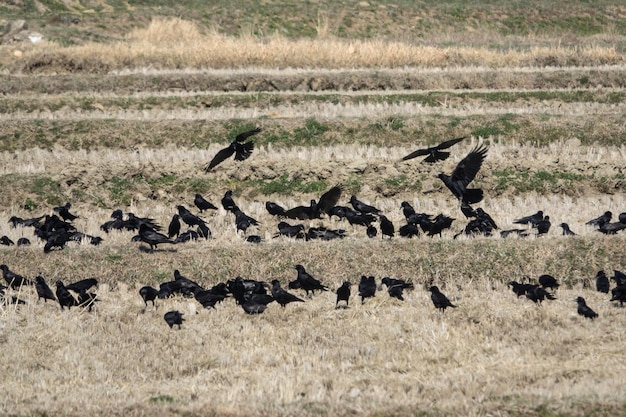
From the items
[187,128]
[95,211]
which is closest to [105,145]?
[187,128]

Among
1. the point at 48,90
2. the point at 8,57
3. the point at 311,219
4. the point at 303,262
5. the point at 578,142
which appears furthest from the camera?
the point at 8,57

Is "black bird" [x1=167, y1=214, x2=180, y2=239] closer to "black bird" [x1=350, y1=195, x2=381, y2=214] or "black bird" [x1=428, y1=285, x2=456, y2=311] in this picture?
"black bird" [x1=350, y1=195, x2=381, y2=214]

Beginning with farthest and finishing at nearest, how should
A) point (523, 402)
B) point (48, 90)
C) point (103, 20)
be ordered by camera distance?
1. point (103, 20)
2. point (48, 90)
3. point (523, 402)

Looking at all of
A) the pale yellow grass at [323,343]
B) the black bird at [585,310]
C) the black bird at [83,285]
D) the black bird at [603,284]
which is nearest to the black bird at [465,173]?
the pale yellow grass at [323,343]

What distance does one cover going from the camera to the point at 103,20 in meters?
47.9

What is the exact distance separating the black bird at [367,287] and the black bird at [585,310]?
2.49 m

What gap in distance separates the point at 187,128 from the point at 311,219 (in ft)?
24.8

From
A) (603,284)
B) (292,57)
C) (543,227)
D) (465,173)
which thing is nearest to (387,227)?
(465,173)

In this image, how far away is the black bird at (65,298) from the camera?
12.8 metres

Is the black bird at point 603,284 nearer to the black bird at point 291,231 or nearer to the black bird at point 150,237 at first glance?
the black bird at point 291,231

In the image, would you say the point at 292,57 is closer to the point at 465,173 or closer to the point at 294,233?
the point at 294,233

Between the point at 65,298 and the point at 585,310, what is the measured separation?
618cm

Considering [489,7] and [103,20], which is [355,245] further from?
[489,7]

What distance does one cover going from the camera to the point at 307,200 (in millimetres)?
19766
